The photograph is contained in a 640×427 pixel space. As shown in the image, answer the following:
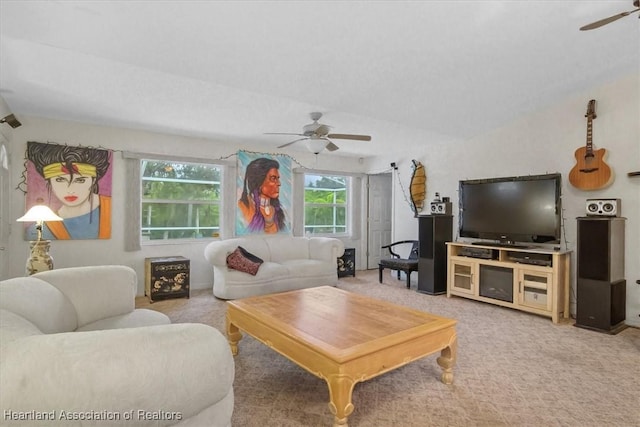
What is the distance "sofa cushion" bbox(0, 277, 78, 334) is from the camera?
148cm

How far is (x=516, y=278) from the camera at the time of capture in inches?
163

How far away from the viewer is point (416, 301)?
4637 millimetres

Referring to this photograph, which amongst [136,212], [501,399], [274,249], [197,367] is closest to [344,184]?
[274,249]

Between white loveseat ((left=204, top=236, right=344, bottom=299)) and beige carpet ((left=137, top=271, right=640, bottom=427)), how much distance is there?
1.42m

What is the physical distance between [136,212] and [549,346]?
197 inches

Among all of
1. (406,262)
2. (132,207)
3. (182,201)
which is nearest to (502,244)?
(406,262)

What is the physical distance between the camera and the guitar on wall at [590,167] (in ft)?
12.4

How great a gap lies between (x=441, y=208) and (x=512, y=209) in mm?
1033

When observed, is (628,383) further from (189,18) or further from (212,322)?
(189,18)

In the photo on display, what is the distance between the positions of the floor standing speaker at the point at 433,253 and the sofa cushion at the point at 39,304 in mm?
4263

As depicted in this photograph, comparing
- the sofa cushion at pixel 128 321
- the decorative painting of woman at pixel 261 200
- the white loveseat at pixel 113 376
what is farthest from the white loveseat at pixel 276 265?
the white loveseat at pixel 113 376

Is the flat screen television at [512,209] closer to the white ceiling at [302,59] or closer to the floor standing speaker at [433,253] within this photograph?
the floor standing speaker at [433,253]

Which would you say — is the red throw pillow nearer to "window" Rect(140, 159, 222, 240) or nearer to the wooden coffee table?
"window" Rect(140, 159, 222, 240)

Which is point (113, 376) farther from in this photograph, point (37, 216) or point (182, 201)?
point (182, 201)
